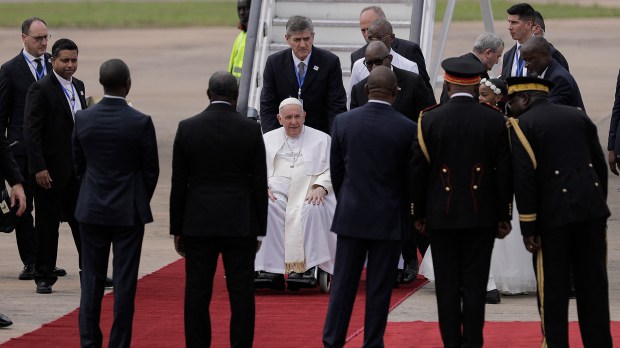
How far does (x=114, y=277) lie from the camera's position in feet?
27.8

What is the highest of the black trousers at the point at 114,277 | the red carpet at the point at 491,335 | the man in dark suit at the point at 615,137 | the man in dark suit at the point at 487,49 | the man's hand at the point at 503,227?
the man in dark suit at the point at 487,49

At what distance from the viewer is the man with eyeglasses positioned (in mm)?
10893

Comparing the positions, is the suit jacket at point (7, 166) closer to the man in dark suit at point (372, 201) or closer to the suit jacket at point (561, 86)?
the man in dark suit at point (372, 201)

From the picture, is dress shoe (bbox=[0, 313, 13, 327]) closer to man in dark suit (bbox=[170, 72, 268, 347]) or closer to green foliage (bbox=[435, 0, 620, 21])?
man in dark suit (bbox=[170, 72, 268, 347])

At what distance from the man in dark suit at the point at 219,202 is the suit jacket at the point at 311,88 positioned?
3352 mm

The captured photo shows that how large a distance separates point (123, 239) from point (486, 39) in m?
3.62

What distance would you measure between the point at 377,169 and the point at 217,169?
0.89 m

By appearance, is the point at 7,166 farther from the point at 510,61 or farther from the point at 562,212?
the point at 510,61

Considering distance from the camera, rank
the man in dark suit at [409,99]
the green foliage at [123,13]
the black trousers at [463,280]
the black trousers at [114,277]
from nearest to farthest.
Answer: the black trousers at [463,280]
the black trousers at [114,277]
the man in dark suit at [409,99]
the green foliage at [123,13]

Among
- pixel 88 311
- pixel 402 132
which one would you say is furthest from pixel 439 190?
pixel 88 311

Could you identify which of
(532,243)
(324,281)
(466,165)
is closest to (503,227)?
(532,243)

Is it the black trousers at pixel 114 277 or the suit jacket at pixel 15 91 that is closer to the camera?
the black trousers at pixel 114 277

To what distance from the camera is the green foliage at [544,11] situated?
170 feet

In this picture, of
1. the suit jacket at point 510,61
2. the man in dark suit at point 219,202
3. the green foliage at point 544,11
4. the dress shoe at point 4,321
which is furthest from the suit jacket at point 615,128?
the green foliage at point 544,11
